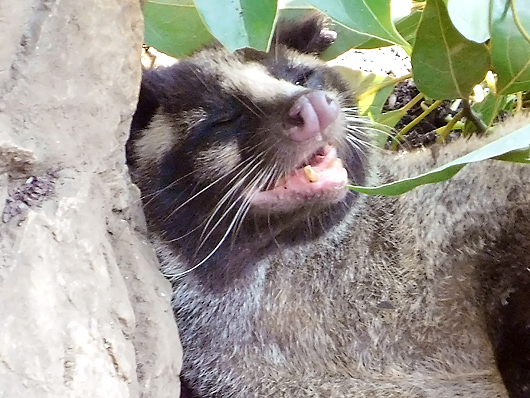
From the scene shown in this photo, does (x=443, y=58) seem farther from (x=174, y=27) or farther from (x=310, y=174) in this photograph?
(x=174, y=27)

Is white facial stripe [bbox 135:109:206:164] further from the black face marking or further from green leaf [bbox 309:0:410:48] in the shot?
green leaf [bbox 309:0:410:48]

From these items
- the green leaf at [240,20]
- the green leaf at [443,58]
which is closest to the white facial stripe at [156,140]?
the green leaf at [240,20]

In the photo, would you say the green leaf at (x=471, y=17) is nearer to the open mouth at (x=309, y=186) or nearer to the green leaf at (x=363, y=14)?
the green leaf at (x=363, y=14)

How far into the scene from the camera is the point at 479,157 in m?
1.23

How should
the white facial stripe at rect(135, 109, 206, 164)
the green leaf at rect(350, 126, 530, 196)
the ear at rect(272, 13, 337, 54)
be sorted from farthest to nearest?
the ear at rect(272, 13, 337, 54) → the white facial stripe at rect(135, 109, 206, 164) → the green leaf at rect(350, 126, 530, 196)

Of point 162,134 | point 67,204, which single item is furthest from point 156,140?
point 67,204

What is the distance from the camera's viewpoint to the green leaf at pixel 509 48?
1.53m

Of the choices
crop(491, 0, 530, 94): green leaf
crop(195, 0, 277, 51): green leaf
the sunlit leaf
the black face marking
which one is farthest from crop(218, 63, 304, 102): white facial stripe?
the sunlit leaf

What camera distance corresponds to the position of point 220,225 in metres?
1.76

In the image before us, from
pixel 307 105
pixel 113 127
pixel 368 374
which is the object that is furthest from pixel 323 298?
pixel 113 127

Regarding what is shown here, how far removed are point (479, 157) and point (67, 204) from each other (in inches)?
30.0

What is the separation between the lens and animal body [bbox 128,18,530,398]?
1662 mm

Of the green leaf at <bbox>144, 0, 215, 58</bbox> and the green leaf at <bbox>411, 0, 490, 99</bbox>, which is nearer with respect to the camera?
the green leaf at <bbox>411, 0, 490, 99</bbox>

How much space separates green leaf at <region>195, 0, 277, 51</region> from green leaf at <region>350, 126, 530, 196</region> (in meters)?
0.34
